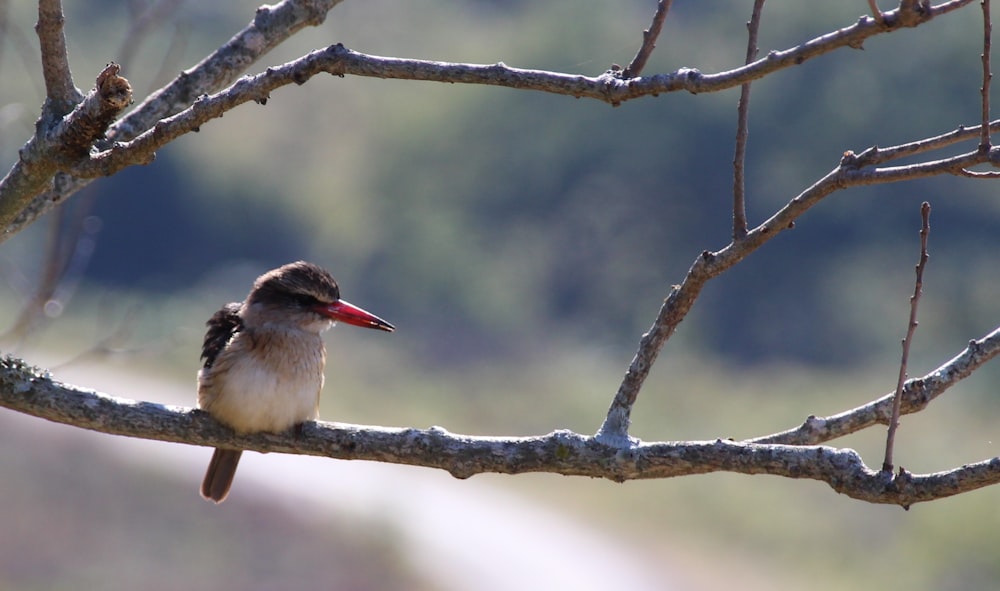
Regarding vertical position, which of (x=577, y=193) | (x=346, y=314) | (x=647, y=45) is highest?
(x=577, y=193)

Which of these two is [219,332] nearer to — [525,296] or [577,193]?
[525,296]

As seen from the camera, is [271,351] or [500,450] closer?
[500,450]

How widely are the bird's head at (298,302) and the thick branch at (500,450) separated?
46.0 inches

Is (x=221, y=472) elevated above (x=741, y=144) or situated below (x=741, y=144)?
below

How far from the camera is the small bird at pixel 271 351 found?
149 inches

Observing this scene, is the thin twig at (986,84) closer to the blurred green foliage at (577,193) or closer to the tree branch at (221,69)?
the tree branch at (221,69)

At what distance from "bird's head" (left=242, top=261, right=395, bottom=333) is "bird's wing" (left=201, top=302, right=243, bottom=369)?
0.16ft

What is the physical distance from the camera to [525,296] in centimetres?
2220

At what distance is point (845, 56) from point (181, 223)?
1354 centimetres

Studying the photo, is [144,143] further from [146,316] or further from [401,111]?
[401,111]

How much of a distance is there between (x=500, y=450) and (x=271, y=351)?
5.79 feet

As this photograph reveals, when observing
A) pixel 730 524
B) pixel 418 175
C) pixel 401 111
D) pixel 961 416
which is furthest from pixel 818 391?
pixel 401 111

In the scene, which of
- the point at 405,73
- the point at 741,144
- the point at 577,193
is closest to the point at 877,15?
the point at 741,144

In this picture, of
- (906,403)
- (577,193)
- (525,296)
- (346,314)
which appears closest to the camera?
(906,403)
